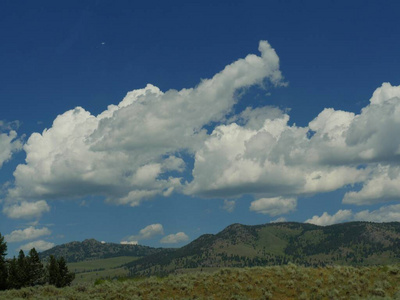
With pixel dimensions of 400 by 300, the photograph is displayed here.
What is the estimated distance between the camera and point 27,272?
95.9 m

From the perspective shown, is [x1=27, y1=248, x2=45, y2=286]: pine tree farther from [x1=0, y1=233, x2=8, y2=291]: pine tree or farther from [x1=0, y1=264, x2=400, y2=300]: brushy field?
[x1=0, y1=264, x2=400, y2=300]: brushy field

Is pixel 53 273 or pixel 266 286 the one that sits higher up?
pixel 53 273

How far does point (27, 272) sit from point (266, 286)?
75.7m

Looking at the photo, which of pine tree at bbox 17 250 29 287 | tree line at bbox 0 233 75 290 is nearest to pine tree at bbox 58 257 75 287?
tree line at bbox 0 233 75 290

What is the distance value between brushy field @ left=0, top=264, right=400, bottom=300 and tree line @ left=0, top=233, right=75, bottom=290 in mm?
49104

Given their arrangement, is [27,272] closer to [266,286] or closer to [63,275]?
[63,275]

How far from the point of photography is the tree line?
91.4m

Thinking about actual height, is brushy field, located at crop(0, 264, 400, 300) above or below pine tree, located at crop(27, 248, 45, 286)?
below

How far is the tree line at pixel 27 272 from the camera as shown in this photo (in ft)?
300

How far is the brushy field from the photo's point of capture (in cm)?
3881

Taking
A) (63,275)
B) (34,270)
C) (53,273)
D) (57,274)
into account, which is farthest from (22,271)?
(63,275)

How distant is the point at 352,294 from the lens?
1486 inches

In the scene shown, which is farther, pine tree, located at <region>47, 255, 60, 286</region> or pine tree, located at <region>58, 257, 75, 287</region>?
pine tree, located at <region>58, 257, 75, 287</region>

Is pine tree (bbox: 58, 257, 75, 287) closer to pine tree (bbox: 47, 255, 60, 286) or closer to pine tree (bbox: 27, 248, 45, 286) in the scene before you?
pine tree (bbox: 47, 255, 60, 286)
